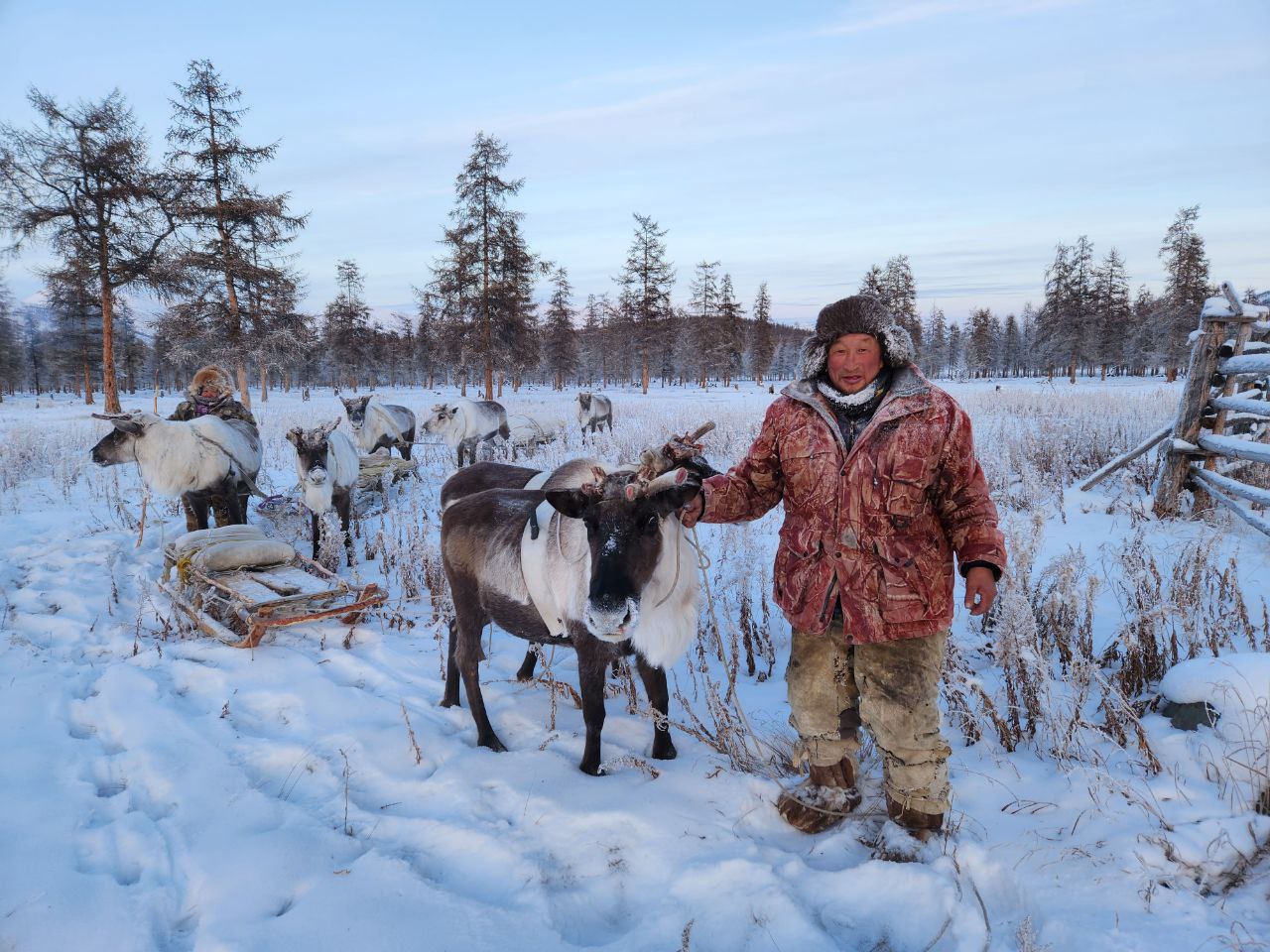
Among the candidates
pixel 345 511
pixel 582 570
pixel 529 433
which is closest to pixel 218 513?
pixel 345 511

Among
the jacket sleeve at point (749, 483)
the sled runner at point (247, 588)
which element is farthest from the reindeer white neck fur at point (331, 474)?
the jacket sleeve at point (749, 483)

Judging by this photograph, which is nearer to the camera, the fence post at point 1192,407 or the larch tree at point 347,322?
the fence post at point 1192,407

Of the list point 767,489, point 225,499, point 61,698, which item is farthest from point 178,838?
point 225,499

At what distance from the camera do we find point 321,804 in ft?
10.1

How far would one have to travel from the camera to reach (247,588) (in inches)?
205

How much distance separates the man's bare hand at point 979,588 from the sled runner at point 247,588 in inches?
181

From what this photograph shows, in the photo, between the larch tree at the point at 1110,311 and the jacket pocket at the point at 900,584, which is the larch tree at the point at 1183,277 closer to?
the larch tree at the point at 1110,311

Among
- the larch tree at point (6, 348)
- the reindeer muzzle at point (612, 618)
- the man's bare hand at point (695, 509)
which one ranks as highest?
the larch tree at point (6, 348)

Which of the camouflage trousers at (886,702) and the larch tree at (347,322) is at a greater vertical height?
the larch tree at (347,322)

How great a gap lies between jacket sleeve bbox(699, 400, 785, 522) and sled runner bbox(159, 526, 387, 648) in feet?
11.8

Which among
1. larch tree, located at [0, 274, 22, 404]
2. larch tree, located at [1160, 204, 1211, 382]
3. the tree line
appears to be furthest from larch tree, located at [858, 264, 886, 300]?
larch tree, located at [0, 274, 22, 404]

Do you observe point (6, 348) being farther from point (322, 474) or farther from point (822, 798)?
point (822, 798)

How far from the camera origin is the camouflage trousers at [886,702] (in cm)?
260

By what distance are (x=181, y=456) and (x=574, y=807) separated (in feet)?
23.8
